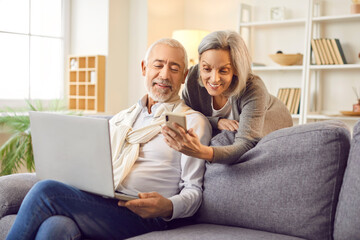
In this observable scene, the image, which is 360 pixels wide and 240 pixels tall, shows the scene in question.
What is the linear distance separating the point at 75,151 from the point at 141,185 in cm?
35

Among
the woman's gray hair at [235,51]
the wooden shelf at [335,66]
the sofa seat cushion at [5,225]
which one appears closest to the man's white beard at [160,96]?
the woman's gray hair at [235,51]

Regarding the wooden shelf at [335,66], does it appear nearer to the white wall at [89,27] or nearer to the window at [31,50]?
the white wall at [89,27]

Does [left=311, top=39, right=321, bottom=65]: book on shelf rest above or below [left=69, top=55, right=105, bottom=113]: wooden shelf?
above

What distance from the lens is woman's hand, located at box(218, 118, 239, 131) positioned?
1864mm

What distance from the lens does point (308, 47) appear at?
405 centimetres

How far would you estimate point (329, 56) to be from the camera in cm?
397

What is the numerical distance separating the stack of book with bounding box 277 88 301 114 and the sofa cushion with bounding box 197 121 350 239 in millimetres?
2523

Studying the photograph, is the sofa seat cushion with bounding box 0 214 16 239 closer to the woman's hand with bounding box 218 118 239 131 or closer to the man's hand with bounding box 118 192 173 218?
the man's hand with bounding box 118 192 173 218

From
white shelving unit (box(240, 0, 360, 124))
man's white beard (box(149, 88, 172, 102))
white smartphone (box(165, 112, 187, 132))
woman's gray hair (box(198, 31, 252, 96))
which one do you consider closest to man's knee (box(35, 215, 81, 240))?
white smartphone (box(165, 112, 187, 132))

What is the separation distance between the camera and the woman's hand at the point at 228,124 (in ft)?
6.12

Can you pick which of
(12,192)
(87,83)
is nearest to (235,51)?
(12,192)

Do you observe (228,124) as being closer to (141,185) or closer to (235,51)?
(235,51)

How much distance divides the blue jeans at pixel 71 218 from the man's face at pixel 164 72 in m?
0.55

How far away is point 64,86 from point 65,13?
2.48 feet
